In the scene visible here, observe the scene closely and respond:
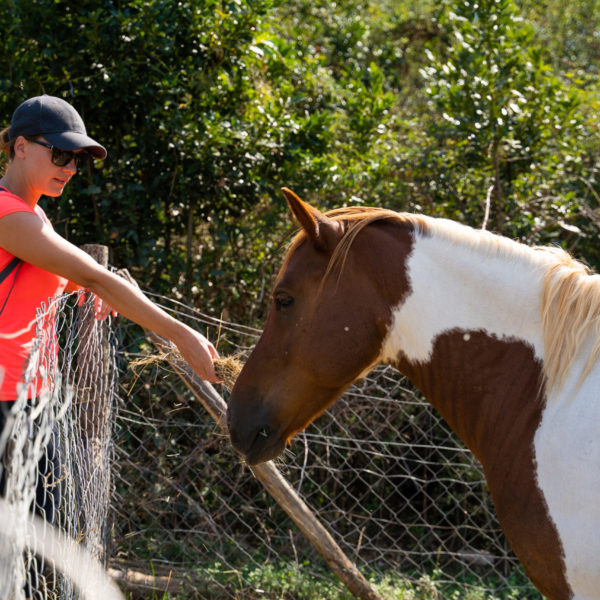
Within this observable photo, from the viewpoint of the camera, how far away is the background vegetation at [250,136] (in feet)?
14.0

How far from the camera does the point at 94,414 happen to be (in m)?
3.09

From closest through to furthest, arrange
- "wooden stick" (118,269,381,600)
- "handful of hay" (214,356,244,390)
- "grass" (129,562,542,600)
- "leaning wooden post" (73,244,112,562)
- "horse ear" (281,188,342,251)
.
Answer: "horse ear" (281,188,342,251)
"handful of hay" (214,356,244,390)
"leaning wooden post" (73,244,112,562)
"wooden stick" (118,269,381,600)
"grass" (129,562,542,600)

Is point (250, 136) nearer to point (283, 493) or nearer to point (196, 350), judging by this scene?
point (283, 493)

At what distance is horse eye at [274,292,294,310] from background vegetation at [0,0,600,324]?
7.40 feet

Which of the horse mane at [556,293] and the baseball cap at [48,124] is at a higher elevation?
the horse mane at [556,293]

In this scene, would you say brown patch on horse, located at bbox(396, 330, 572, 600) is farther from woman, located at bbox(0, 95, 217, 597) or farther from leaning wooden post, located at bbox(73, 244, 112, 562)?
leaning wooden post, located at bbox(73, 244, 112, 562)

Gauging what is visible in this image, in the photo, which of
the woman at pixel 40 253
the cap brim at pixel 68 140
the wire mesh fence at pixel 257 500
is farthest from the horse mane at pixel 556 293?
the wire mesh fence at pixel 257 500

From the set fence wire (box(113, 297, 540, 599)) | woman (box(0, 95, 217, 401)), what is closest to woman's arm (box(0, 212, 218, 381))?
woman (box(0, 95, 217, 401))

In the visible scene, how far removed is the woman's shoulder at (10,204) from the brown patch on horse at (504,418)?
1342 mm

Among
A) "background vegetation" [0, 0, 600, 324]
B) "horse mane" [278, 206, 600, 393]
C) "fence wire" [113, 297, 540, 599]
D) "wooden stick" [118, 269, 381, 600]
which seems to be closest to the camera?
"horse mane" [278, 206, 600, 393]

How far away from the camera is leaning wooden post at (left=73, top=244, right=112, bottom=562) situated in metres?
2.86

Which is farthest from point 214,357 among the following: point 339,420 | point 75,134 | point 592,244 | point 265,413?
point 592,244

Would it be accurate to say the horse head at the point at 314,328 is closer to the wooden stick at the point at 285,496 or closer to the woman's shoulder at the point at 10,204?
the wooden stick at the point at 285,496

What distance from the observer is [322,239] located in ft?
7.64
